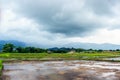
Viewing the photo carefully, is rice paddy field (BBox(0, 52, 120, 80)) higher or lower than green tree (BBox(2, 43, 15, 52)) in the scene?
lower

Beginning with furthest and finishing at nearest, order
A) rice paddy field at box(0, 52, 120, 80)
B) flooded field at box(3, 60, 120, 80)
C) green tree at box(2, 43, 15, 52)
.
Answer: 1. green tree at box(2, 43, 15, 52)
2. rice paddy field at box(0, 52, 120, 80)
3. flooded field at box(3, 60, 120, 80)

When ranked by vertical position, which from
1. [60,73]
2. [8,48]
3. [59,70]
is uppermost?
[8,48]

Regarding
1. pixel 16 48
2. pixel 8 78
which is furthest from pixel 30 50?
pixel 8 78

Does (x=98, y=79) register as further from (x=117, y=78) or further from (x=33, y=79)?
(x=33, y=79)

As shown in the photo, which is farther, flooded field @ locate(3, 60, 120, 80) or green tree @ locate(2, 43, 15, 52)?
green tree @ locate(2, 43, 15, 52)

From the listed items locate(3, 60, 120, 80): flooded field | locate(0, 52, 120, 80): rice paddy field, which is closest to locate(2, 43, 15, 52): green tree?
locate(0, 52, 120, 80): rice paddy field

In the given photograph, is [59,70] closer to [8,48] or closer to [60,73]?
[60,73]

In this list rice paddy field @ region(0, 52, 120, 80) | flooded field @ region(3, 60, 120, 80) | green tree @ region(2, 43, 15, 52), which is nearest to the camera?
flooded field @ region(3, 60, 120, 80)

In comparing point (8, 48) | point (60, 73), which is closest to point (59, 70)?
point (60, 73)

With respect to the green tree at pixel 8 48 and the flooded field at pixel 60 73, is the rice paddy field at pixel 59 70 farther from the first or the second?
the green tree at pixel 8 48

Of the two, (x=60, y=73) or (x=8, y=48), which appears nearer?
(x=60, y=73)

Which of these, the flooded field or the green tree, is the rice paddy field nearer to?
the flooded field

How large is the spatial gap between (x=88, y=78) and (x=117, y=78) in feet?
9.01

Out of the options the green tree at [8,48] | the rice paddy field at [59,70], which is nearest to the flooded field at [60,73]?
the rice paddy field at [59,70]
